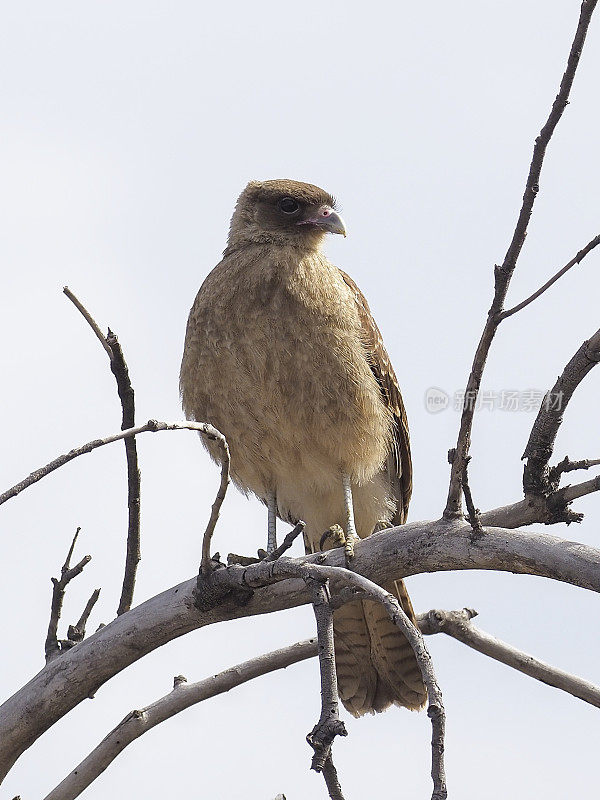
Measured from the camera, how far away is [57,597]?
380 centimetres

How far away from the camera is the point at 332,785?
2.29 m

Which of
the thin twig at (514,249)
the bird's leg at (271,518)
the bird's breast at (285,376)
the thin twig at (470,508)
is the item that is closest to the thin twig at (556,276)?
the thin twig at (514,249)

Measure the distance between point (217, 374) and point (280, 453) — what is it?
0.45 meters

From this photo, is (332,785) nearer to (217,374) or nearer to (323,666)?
(323,666)

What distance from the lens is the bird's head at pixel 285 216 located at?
5.38 meters

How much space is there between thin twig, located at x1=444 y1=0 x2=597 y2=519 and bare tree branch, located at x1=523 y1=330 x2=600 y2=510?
0.74 feet

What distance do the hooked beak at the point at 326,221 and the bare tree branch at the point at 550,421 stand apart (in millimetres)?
2573

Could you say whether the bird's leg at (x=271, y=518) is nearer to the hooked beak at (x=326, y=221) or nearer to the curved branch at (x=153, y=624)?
the hooked beak at (x=326, y=221)

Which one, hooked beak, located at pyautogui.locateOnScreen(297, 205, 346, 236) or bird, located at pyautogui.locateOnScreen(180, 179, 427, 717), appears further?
hooked beak, located at pyautogui.locateOnScreen(297, 205, 346, 236)

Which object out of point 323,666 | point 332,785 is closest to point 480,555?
point 323,666

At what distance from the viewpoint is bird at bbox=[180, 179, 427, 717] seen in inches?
185

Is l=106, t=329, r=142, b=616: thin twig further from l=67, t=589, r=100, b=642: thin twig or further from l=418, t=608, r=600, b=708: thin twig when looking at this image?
l=418, t=608, r=600, b=708: thin twig

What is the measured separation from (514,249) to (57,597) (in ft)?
6.76

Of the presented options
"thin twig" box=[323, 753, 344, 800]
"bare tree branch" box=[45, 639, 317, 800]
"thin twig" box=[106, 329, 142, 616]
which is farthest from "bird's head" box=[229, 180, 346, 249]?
"thin twig" box=[323, 753, 344, 800]
